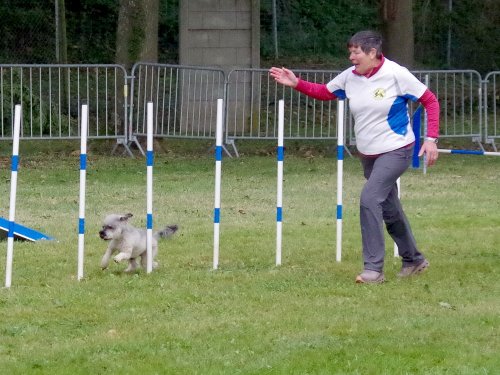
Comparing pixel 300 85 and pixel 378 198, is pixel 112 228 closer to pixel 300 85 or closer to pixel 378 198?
pixel 300 85

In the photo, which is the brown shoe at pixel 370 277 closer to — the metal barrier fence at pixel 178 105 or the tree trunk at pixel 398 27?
the metal barrier fence at pixel 178 105

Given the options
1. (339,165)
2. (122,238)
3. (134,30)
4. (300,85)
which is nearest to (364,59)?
(300,85)

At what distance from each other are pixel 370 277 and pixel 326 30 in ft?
66.2

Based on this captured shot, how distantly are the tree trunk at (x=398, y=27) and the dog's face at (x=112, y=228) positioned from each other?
42.6 ft

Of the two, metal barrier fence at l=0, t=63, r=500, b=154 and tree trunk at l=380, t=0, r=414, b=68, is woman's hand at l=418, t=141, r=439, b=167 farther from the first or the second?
tree trunk at l=380, t=0, r=414, b=68

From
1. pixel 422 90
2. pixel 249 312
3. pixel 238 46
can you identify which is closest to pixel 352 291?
pixel 249 312

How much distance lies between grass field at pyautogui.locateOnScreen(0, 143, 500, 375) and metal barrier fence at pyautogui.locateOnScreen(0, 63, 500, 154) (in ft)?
15.1

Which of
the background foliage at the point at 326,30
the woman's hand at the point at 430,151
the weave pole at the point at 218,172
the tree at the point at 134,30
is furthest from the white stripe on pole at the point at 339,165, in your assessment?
the background foliage at the point at 326,30

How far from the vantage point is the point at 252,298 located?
26.7 ft

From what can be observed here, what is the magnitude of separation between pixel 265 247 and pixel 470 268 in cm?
195

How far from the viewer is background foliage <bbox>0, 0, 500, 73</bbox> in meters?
25.9

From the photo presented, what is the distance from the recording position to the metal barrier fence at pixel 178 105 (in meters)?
18.6

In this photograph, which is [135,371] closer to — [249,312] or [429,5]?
[249,312]

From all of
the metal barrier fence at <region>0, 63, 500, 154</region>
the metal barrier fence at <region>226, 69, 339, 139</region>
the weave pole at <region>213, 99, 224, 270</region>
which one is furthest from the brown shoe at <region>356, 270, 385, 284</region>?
the metal barrier fence at <region>226, 69, 339, 139</region>
